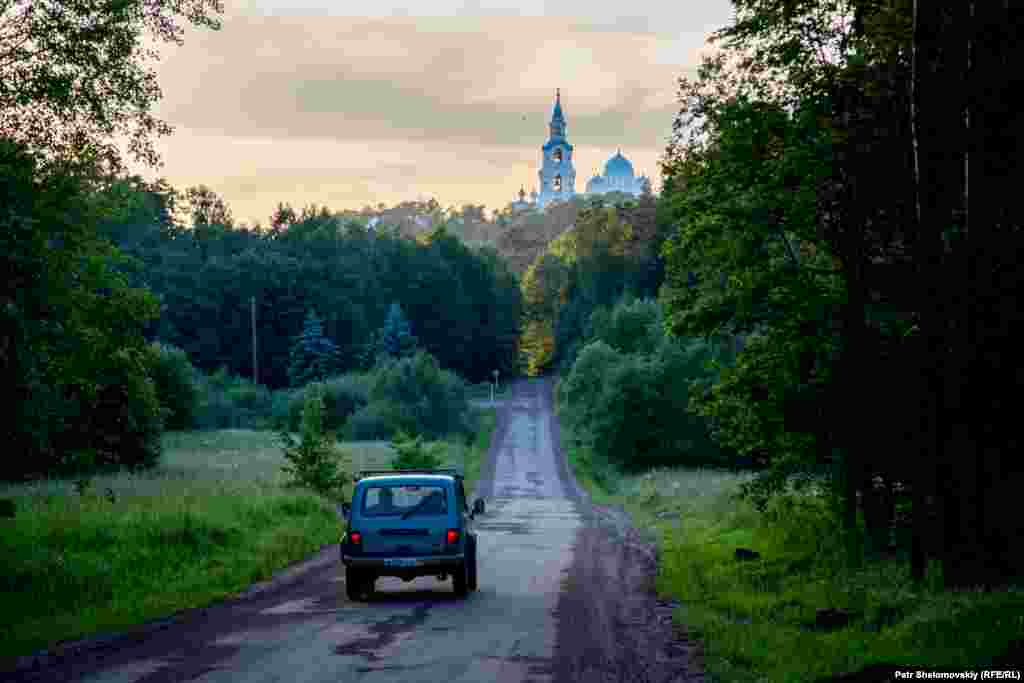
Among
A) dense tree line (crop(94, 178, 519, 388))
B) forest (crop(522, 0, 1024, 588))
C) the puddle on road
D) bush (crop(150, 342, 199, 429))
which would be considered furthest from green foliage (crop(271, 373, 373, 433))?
the puddle on road

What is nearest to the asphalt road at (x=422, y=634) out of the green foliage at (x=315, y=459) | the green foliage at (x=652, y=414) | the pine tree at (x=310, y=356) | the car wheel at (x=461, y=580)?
the car wheel at (x=461, y=580)

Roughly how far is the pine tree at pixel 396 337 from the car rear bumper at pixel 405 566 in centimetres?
11243

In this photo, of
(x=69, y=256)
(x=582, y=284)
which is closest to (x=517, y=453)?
(x=582, y=284)

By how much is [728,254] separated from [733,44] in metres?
4.18

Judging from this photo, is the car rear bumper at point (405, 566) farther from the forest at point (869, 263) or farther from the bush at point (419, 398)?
the bush at point (419, 398)

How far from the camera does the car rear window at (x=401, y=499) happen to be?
1978cm

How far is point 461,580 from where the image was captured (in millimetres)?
19922

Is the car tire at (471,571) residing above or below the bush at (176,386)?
below

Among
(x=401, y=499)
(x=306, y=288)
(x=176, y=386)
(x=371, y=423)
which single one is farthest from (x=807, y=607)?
(x=306, y=288)

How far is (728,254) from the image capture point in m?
25.4

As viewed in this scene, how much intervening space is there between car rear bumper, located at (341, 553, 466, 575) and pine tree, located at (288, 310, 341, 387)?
103929mm

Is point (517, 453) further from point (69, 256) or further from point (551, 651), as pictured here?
point (551, 651)

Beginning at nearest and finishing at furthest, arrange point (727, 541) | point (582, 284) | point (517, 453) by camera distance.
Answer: point (727, 541) < point (517, 453) < point (582, 284)

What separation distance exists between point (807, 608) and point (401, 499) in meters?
6.60
